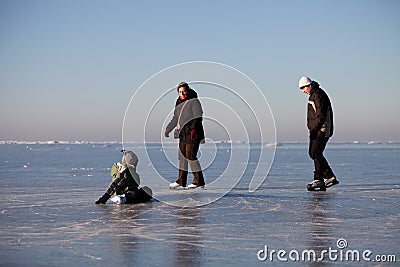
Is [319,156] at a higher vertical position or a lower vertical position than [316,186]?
higher

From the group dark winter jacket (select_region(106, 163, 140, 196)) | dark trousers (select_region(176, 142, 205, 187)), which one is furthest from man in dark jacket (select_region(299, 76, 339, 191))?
dark winter jacket (select_region(106, 163, 140, 196))

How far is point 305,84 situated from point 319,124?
75 centimetres

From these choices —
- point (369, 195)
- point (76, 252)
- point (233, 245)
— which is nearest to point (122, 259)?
point (76, 252)

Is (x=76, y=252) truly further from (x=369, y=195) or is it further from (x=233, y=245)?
(x=369, y=195)

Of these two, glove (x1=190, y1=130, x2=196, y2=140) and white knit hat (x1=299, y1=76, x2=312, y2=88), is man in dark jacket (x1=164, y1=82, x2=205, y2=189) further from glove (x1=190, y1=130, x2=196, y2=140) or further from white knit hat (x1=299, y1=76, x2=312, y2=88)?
white knit hat (x1=299, y1=76, x2=312, y2=88)

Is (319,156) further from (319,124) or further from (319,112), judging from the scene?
(319,112)

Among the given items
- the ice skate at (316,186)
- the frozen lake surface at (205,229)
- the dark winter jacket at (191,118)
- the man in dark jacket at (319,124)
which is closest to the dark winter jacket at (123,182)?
the frozen lake surface at (205,229)

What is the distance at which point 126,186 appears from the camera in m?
7.77

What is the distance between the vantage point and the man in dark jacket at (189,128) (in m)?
9.45

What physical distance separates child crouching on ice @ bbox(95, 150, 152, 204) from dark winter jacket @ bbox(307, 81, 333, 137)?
336 centimetres

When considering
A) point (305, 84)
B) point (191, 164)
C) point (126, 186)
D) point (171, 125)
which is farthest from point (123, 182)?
point (305, 84)

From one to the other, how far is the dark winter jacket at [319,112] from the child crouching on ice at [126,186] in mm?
3357

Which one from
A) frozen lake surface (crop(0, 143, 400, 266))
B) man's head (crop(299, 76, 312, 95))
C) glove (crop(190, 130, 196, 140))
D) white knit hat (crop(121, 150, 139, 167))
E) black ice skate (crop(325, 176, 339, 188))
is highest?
man's head (crop(299, 76, 312, 95))

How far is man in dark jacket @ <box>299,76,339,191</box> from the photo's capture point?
939 centimetres
